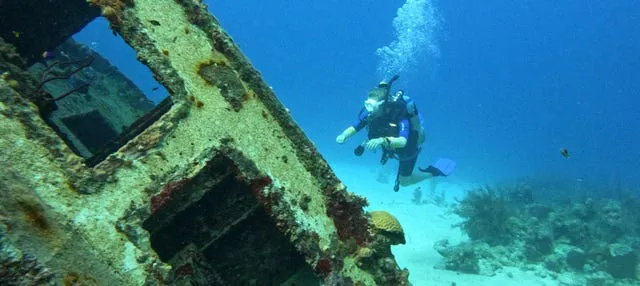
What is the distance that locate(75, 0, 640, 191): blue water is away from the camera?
8806cm

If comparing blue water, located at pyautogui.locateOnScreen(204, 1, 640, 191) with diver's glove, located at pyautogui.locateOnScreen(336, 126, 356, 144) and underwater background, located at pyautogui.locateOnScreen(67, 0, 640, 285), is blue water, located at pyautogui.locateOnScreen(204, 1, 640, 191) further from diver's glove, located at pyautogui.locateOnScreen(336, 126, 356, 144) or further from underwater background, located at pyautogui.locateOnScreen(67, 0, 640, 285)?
diver's glove, located at pyautogui.locateOnScreen(336, 126, 356, 144)

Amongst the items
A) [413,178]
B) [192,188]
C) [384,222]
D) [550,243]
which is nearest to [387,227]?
[384,222]

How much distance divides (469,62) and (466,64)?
1.46m

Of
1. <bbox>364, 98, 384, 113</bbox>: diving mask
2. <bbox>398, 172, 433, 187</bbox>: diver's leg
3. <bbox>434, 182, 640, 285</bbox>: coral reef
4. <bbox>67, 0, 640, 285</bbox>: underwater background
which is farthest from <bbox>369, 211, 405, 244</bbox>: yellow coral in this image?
<bbox>67, 0, 640, 285</bbox>: underwater background

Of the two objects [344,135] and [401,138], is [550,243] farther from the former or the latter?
[344,135]

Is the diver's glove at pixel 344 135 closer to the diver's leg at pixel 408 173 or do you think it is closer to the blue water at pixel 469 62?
the diver's leg at pixel 408 173

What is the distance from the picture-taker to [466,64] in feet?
456

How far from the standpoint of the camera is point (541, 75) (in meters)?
127

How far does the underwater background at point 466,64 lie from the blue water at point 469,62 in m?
0.38

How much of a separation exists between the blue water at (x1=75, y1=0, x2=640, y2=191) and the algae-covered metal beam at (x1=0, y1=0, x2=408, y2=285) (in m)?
61.3

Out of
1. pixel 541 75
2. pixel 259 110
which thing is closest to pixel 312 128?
pixel 259 110

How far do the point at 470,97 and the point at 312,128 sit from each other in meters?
85.0

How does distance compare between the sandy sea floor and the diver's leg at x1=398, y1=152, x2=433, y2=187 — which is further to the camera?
the diver's leg at x1=398, y1=152, x2=433, y2=187

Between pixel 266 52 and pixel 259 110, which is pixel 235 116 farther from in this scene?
pixel 266 52
